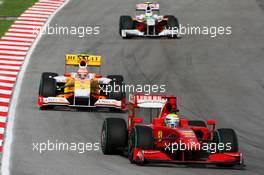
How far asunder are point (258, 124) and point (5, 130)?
7735 millimetres

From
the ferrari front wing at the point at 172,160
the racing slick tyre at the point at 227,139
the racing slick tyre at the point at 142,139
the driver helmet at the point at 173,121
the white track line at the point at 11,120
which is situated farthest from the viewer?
the driver helmet at the point at 173,121

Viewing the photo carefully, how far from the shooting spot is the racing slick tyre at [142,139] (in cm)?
1980

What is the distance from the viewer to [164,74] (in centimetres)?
3428

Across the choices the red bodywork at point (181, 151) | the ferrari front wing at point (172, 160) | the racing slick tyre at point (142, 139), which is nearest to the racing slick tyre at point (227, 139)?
the red bodywork at point (181, 151)

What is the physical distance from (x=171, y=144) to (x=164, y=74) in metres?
14.4

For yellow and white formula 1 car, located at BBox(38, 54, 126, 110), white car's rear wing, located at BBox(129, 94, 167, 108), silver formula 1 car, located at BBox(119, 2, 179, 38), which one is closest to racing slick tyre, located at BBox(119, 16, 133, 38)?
silver formula 1 car, located at BBox(119, 2, 179, 38)

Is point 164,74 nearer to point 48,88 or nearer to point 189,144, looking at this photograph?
point 48,88

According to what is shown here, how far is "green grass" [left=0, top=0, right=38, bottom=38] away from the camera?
138 feet

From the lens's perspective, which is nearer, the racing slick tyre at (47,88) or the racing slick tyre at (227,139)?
the racing slick tyre at (227,139)

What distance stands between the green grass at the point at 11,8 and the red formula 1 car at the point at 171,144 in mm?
21202

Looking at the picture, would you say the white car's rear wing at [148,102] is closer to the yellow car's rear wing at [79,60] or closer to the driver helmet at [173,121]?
the driver helmet at [173,121]

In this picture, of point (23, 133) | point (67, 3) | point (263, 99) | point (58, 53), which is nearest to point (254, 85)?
point (263, 99)

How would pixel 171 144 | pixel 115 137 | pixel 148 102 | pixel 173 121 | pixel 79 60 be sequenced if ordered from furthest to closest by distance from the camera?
pixel 79 60 → pixel 148 102 → pixel 115 137 → pixel 173 121 → pixel 171 144

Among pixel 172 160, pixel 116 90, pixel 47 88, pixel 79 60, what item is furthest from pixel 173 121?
pixel 79 60
